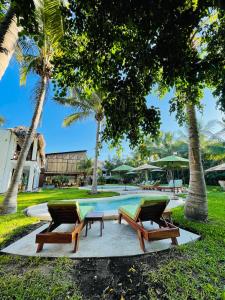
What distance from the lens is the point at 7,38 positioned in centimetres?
293

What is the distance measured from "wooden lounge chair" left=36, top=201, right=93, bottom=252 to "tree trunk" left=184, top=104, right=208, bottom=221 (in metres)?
3.71

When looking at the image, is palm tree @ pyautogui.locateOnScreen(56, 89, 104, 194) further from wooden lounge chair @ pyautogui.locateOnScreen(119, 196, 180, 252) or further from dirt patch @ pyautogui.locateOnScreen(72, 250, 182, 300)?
dirt patch @ pyautogui.locateOnScreen(72, 250, 182, 300)

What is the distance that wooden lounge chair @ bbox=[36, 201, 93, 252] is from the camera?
394 cm

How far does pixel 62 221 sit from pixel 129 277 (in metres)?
2.48

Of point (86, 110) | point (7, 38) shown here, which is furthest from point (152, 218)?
point (86, 110)

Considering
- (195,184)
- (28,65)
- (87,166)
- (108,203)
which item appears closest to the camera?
(195,184)

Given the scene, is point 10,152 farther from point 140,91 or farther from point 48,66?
point 140,91

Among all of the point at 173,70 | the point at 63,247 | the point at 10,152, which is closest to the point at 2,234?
the point at 63,247

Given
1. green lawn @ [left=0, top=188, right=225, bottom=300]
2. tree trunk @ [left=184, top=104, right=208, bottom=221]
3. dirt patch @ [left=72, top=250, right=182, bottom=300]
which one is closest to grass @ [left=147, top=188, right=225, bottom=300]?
green lawn @ [left=0, top=188, right=225, bottom=300]

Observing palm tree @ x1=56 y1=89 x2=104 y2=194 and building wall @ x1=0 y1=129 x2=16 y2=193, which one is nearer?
palm tree @ x1=56 y1=89 x2=104 y2=194

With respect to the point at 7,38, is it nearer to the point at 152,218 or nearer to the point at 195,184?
the point at 152,218

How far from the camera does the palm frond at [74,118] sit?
1720 cm

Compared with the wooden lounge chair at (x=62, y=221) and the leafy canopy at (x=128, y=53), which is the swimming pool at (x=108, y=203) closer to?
the wooden lounge chair at (x=62, y=221)

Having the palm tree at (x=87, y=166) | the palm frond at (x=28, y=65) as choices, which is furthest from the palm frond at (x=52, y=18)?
the palm tree at (x=87, y=166)
